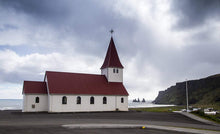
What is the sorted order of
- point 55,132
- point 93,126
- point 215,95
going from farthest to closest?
point 215,95 < point 93,126 < point 55,132

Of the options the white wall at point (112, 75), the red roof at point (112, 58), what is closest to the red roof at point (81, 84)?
the white wall at point (112, 75)

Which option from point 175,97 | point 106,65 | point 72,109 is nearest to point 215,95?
point 175,97

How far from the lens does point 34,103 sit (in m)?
39.2

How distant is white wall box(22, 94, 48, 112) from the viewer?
38469mm

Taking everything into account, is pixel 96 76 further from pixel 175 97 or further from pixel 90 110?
pixel 175 97

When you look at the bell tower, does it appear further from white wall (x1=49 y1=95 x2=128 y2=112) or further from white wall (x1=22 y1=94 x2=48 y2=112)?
white wall (x1=22 y1=94 x2=48 y2=112)

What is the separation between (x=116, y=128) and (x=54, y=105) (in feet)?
72.5

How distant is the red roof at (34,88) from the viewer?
39.1 meters

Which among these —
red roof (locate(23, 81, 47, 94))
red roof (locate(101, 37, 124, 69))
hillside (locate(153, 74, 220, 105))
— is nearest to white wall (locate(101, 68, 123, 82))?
red roof (locate(101, 37, 124, 69))

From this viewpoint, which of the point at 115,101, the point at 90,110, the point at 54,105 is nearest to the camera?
the point at 54,105

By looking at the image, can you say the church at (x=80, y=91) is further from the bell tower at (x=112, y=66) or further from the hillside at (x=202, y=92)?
the hillside at (x=202, y=92)

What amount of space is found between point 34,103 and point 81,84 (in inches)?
370

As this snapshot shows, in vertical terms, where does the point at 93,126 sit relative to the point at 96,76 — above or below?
below

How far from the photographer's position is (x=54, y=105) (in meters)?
38.6
